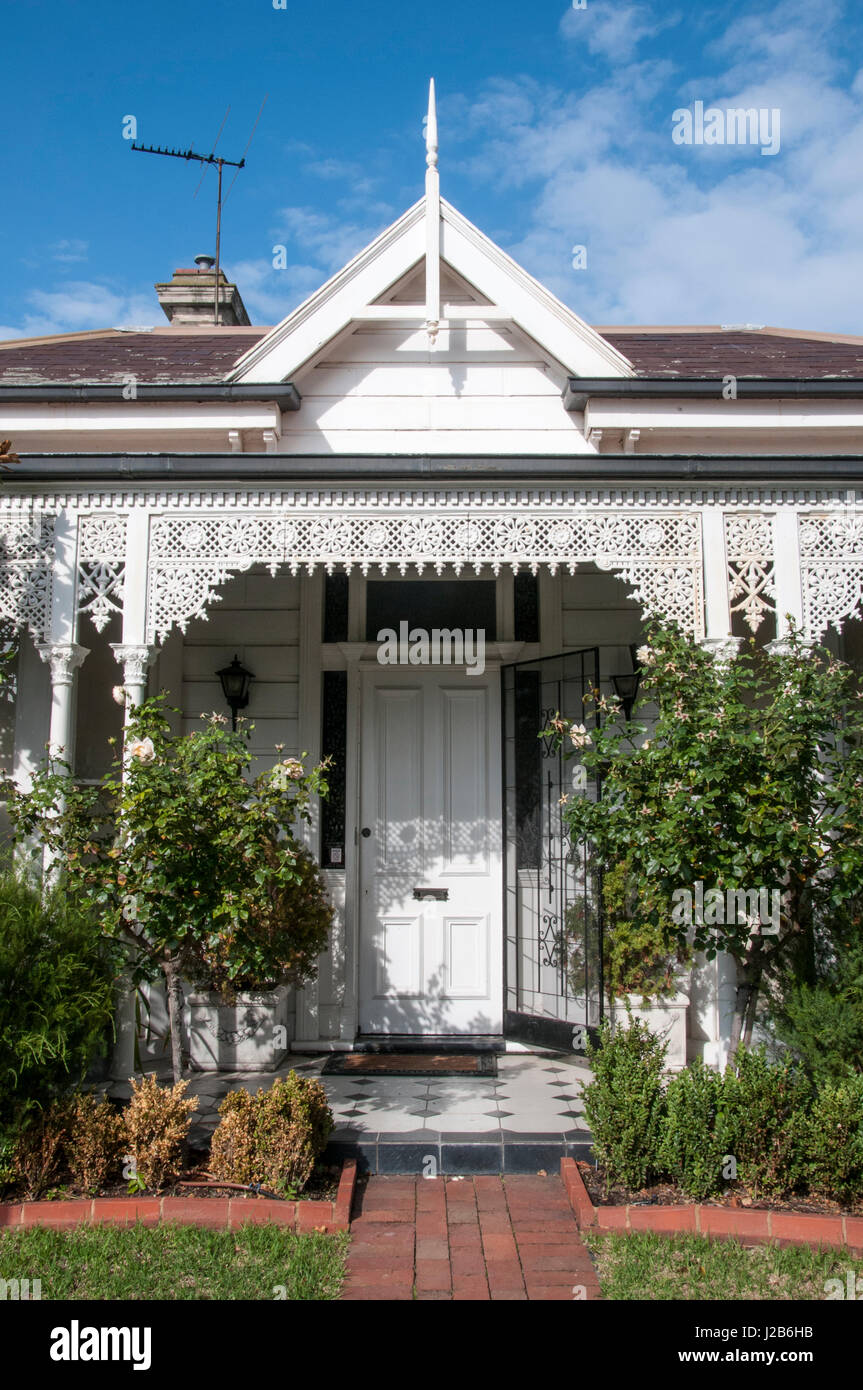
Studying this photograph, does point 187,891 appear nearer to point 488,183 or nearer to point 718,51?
point 488,183

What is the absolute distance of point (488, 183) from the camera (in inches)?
284

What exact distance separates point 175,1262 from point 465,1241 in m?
1.10

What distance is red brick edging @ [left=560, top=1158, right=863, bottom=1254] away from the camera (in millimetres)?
3674

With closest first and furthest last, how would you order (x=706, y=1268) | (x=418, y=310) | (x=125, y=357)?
(x=706, y=1268), (x=418, y=310), (x=125, y=357)

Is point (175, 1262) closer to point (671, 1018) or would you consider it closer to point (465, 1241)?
point (465, 1241)

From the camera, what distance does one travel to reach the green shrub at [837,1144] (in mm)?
3840

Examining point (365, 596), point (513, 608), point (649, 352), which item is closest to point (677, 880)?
point (513, 608)

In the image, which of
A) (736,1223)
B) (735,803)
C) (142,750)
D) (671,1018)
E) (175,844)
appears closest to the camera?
(736,1223)

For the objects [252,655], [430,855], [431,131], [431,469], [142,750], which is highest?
[431,131]

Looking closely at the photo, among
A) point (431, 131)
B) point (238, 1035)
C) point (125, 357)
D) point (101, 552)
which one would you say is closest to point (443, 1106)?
point (238, 1035)

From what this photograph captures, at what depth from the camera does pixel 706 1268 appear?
345 cm

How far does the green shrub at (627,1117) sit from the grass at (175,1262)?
1.15 meters
